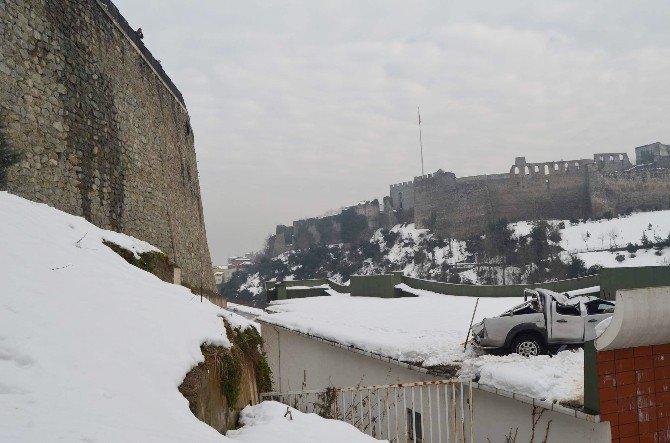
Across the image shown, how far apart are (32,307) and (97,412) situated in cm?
106

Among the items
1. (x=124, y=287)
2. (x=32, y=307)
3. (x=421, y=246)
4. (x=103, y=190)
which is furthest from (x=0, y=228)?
(x=421, y=246)

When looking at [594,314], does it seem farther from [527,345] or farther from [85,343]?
[85,343]

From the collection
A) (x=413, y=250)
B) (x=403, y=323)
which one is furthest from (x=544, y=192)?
(x=403, y=323)

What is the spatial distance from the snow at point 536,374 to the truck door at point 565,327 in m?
0.32

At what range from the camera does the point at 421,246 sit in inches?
2598

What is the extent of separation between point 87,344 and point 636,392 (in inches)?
221

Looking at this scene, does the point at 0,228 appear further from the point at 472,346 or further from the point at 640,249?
the point at 640,249

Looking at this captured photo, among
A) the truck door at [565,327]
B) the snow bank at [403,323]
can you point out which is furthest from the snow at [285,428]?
the truck door at [565,327]

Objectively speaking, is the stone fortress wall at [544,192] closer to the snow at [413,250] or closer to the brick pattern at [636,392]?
the snow at [413,250]

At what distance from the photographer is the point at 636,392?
5.47 metres

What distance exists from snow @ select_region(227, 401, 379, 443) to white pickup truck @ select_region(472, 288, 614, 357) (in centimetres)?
392

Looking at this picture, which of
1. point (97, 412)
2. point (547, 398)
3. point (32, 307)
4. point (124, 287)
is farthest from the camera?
point (547, 398)

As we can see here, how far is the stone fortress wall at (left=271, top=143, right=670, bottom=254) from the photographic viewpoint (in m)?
62.4

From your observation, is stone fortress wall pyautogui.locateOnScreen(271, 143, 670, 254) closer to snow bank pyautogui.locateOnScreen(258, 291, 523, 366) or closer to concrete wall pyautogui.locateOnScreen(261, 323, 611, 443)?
snow bank pyautogui.locateOnScreen(258, 291, 523, 366)
